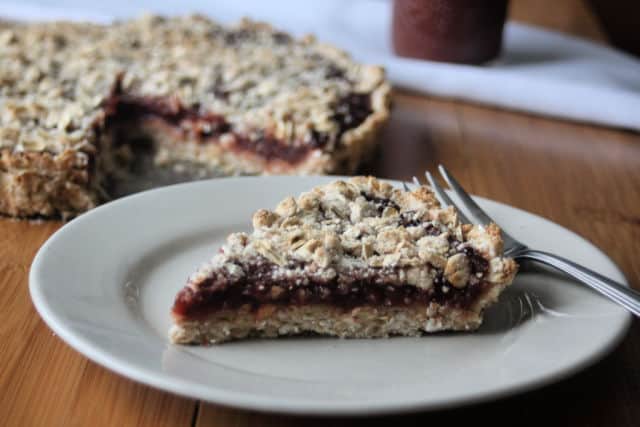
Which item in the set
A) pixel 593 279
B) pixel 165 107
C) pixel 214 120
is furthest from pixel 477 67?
pixel 593 279

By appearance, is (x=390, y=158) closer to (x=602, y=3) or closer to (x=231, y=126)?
A: (x=231, y=126)

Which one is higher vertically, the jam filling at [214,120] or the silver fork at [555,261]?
the silver fork at [555,261]

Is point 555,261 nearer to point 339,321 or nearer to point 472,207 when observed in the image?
point 472,207

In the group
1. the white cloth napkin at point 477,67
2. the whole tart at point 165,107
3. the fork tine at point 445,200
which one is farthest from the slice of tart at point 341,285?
the white cloth napkin at point 477,67

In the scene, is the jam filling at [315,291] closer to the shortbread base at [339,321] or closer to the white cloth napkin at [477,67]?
the shortbread base at [339,321]

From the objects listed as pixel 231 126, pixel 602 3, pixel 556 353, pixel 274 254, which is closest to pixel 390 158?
pixel 231 126

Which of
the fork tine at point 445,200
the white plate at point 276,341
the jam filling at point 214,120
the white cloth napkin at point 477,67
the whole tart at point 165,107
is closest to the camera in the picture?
the white plate at point 276,341

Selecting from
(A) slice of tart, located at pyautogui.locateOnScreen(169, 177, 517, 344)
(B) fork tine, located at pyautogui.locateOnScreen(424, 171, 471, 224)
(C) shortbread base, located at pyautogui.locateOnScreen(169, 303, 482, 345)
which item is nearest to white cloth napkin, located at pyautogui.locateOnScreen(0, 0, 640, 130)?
(B) fork tine, located at pyautogui.locateOnScreen(424, 171, 471, 224)
